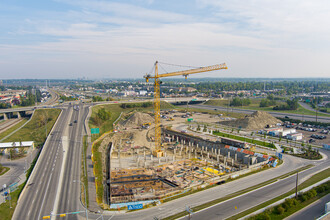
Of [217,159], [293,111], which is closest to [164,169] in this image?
[217,159]

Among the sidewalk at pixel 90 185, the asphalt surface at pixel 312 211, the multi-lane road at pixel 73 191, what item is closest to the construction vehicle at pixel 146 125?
the sidewalk at pixel 90 185

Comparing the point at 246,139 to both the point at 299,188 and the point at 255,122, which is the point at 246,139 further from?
the point at 299,188

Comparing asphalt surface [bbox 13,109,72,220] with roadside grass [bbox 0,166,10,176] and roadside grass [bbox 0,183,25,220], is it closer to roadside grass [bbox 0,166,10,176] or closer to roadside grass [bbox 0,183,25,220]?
roadside grass [bbox 0,183,25,220]

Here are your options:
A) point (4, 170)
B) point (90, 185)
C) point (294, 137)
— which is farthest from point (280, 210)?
point (4, 170)

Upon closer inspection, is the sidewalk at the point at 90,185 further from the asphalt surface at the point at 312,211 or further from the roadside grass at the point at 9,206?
the asphalt surface at the point at 312,211

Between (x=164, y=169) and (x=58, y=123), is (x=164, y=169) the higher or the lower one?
the lower one

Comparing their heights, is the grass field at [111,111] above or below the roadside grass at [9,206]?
above

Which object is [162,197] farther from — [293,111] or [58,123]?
[293,111]
